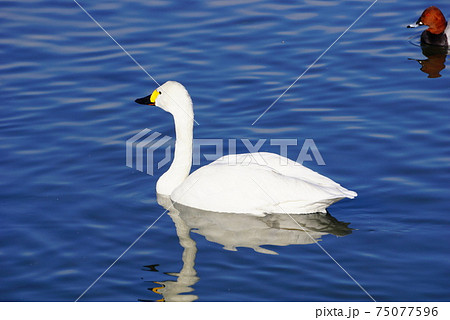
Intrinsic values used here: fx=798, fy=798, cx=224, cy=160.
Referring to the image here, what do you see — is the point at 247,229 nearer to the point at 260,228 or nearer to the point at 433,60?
the point at 260,228

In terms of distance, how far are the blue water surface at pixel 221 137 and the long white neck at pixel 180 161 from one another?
272 millimetres

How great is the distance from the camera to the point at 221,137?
11078mm

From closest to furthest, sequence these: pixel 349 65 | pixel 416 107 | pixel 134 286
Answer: pixel 134 286 < pixel 416 107 < pixel 349 65

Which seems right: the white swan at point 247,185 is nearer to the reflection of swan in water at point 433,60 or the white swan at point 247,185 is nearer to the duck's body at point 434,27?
the reflection of swan in water at point 433,60

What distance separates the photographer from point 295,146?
10.8 metres

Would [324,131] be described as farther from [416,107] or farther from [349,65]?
[349,65]

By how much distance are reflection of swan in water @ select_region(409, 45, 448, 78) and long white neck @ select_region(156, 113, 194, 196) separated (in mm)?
4992

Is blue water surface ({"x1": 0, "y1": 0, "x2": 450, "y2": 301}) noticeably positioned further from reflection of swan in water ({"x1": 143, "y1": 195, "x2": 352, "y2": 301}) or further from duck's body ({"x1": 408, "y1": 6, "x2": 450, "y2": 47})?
duck's body ({"x1": 408, "y1": 6, "x2": 450, "y2": 47})

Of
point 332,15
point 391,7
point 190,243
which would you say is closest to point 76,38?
point 332,15

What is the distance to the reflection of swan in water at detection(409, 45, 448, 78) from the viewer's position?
13.2 meters

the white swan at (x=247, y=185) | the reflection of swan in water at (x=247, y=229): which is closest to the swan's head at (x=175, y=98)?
the white swan at (x=247, y=185)

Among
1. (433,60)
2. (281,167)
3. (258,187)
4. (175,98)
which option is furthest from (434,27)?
(258,187)

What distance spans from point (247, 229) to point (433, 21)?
22.9ft

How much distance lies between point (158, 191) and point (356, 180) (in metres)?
2.44
